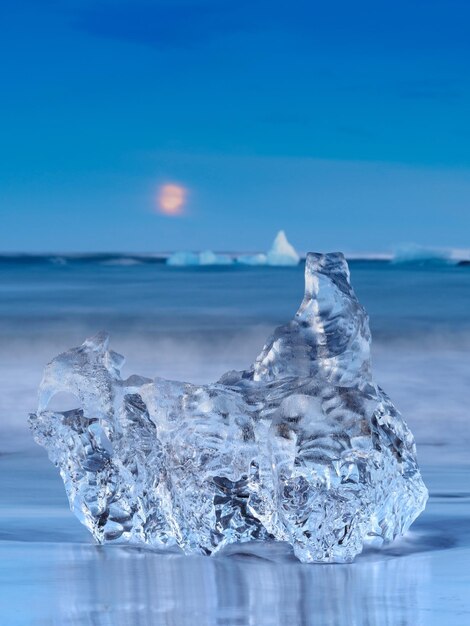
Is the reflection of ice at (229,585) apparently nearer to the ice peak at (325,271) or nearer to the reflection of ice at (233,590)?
the reflection of ice at (233,590)

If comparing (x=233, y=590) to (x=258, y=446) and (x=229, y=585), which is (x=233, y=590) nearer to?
(x=229, y=585)

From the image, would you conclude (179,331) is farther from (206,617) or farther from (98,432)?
(206,617)

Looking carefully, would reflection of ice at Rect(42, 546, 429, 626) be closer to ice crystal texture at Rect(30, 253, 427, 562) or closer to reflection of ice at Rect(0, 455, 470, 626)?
reflection of ice at Rect(0, 455, 470, 626)

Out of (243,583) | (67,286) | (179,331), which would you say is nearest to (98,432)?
(243,583)

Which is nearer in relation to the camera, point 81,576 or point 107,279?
point 81,576

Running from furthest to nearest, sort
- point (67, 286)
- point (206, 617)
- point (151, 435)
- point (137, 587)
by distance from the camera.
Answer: point (67, 286) → point (151, 435) → point (137, 587) → point (206, 617)

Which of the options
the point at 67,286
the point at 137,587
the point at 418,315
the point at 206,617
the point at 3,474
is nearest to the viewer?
the point at 206,617

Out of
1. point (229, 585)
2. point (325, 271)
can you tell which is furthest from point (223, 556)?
point (325, 271)
